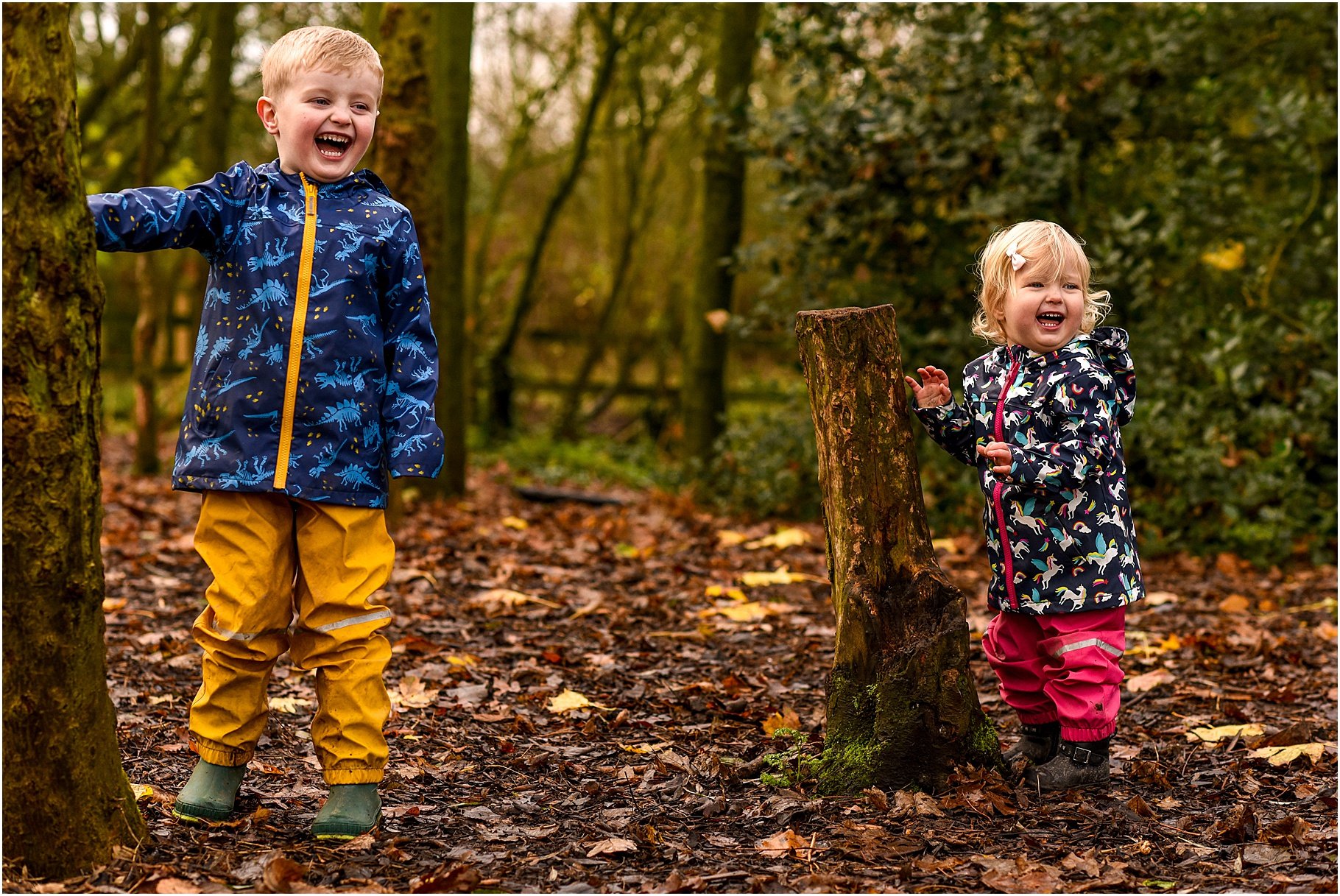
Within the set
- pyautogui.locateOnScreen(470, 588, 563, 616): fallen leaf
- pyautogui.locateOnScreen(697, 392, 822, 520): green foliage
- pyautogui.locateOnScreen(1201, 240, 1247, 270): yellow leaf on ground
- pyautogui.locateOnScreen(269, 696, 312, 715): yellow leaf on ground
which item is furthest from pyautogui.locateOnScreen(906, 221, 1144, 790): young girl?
pyautogui.locateOnScreen(697, 392, 822, 520): green foliage

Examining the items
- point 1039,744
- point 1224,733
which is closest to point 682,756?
point 1039,744

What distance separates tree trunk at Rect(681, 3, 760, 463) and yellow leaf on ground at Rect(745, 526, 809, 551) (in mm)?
1770

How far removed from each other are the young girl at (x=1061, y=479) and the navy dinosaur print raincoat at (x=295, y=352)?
1331 millimetres

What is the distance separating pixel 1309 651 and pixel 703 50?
10277 millimetres

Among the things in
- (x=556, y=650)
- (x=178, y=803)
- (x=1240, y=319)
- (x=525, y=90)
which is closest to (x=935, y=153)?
(x=1240, y=319)

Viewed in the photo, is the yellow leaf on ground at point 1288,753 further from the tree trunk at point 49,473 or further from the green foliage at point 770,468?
the green foliage at point 770,468

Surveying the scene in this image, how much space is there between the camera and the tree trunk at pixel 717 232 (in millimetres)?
8562

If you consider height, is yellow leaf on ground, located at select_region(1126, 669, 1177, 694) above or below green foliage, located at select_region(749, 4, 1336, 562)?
below

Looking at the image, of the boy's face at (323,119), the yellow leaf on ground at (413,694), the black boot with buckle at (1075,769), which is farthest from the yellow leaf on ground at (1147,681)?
the boy's face at (323,119)

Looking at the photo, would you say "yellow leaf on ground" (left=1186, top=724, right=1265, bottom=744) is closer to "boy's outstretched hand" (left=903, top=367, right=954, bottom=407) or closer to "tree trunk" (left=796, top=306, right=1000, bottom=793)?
"tree trunk" (left=796, top=306, right=1000, bottom=793)

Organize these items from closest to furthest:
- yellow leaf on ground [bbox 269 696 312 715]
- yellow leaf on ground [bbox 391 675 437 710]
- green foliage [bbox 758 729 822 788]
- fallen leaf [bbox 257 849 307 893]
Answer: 1. fallen leaf [bbox 257 849 307 893]
2. green foliage [bbox 758 729 822 788]
3. yellow leaf on ground [bbox 269 696 312 715]
4. yellow leaf on ground [bbox 391 675 437 710]

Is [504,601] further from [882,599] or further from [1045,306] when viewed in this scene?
[1045,306]

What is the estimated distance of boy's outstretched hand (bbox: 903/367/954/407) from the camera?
3.23 m

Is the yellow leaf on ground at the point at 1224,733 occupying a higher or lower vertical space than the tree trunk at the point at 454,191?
lower
